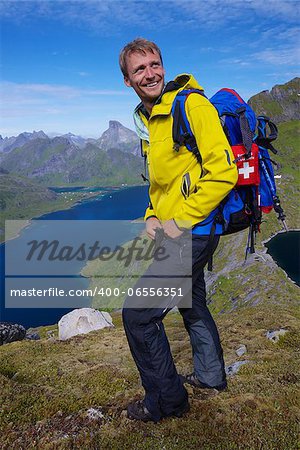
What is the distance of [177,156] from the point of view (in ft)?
18.8

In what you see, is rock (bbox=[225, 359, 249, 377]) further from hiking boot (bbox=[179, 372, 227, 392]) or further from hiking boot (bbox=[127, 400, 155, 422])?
hiking boot (bbox=[127, 400, 155, 422])

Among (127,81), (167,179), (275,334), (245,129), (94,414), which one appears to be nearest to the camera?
(245,129)

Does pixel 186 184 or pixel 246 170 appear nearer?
pixel 186 184

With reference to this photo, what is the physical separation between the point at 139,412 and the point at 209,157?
5315 millimetres

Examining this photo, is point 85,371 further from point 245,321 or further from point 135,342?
point 245,321

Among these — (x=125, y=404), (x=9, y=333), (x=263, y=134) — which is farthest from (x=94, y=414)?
(x=9, y=333)

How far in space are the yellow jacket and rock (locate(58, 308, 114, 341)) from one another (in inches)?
899

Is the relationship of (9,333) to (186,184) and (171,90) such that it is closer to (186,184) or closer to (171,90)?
(186,184)

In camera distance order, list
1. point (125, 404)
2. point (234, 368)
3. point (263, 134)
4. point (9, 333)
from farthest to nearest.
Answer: point (9, 333) → point (234, 368) → point (125, 404) → point (263, 134)

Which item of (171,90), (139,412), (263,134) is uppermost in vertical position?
(171,90)

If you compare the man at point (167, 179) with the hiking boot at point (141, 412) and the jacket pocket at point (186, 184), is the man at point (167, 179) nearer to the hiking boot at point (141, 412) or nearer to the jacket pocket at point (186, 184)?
the jacket pocket at point (186, 184)

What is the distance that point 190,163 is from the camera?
18.9ft

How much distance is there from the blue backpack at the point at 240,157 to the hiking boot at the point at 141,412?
382 centimetres

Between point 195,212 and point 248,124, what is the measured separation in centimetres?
172
